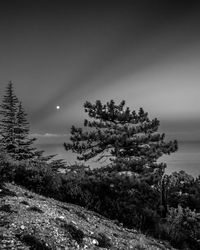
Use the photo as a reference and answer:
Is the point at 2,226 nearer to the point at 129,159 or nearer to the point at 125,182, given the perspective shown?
the point at 125,182

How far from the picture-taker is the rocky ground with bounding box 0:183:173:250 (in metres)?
5.46

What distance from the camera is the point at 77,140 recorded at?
19.9 metres

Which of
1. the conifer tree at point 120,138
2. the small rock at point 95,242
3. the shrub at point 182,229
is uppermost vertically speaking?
the conifer tree at point 120,138

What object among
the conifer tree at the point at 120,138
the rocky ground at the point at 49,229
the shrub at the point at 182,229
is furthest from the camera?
the conifer tree at the point at 120,138

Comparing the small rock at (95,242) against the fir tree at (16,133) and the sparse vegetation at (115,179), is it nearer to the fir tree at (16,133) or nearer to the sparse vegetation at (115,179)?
the sparse vegetation at (115,179)

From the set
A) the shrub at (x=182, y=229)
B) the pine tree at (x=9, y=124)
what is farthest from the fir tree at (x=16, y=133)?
the shrub at (x=182, y=229)

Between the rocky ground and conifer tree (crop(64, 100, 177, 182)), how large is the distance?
10225 millimetres

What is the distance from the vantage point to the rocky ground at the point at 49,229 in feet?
17.9

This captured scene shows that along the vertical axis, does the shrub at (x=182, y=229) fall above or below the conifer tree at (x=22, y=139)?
below

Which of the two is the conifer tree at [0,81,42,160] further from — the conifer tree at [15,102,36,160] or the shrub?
the shrub

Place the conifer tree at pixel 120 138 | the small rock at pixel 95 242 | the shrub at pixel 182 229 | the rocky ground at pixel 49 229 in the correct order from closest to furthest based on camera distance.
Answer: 1. the rocky ground at pixel 49 229
2. the small rock at pixel 95 242
3. the shrub at pixel 182 229
4. the conifer tree at pixel 120 138

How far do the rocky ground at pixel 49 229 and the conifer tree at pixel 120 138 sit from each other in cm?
1022

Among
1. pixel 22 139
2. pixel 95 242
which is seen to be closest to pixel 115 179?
pixel 95 242

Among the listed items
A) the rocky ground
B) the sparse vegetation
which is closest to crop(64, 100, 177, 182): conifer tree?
the sparse vegetation
